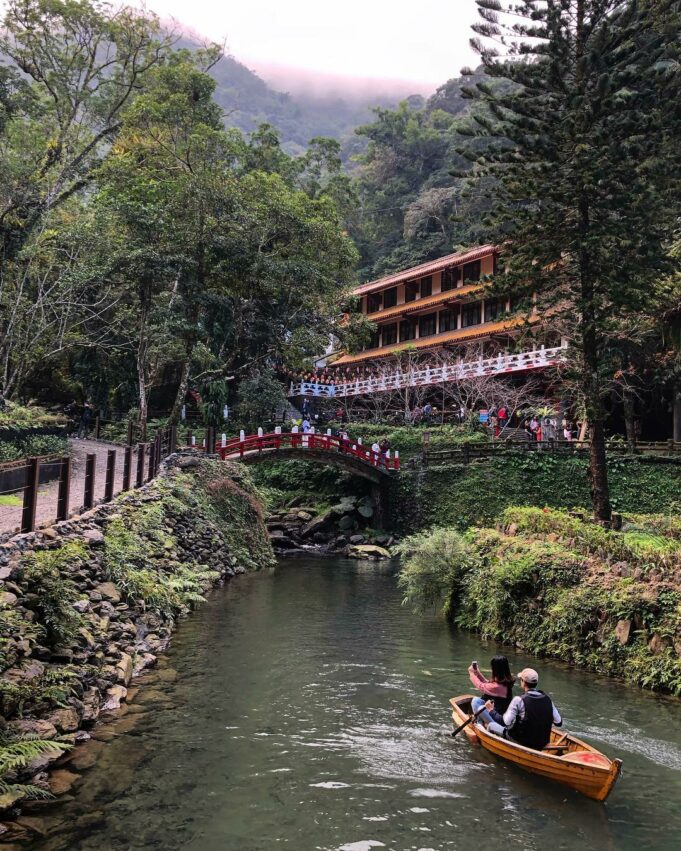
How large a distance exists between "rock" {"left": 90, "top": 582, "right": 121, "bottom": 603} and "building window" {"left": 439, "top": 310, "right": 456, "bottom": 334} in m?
34.9

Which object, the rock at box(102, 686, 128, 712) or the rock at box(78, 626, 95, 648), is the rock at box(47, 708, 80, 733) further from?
the rock at box(78, 626, 95, 648)

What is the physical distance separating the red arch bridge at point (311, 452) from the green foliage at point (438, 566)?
12.3m

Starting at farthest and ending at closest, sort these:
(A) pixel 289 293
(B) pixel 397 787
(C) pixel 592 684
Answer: (A) pixel 289 293
(C) pixel 592 684
(B) pixel 397 787

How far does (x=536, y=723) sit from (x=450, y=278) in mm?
39806

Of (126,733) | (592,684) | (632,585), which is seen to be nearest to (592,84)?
(632,585)

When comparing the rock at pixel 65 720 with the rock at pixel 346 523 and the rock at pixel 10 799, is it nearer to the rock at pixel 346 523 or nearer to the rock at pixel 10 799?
the rock at pixel 10 799

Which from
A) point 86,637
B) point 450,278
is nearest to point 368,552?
point 86,637

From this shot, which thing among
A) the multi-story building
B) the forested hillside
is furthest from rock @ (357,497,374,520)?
the forested hillside

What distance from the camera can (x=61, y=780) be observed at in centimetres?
652

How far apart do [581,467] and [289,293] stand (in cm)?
1482

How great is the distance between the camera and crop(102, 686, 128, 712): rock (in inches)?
332

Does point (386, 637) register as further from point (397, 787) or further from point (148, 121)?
point (148, 121)

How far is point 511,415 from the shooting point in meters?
34.2

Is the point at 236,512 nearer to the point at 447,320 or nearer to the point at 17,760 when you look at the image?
the point at 17,760
